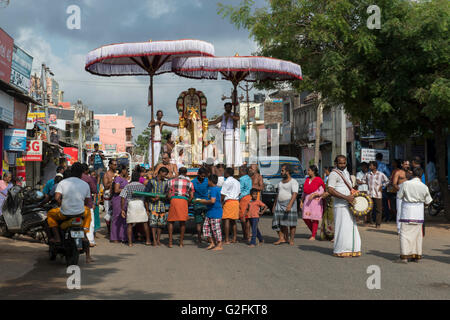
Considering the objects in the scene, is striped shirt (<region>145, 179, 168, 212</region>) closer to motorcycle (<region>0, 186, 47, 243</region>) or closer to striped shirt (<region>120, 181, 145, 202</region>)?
striped shirt (<region>120, 181, 145, 202</region>)

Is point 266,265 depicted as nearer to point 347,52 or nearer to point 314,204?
point 314,204

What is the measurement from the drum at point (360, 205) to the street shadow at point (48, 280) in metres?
4.66

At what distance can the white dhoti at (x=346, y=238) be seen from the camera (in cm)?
1136

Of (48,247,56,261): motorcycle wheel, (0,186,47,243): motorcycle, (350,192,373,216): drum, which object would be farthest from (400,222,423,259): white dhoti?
(0,186,47,243): motorcycle

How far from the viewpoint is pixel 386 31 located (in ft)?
58.3

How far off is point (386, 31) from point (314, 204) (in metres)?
6.34

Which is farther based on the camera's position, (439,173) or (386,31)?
(439,173)

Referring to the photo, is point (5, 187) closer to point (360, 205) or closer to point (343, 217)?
point (343, 217)

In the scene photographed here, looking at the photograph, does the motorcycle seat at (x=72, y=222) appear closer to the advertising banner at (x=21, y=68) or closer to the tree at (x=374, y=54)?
the tree at (x=374, y=54)

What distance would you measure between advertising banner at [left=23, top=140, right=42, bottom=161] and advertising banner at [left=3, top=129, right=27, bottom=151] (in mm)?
3377

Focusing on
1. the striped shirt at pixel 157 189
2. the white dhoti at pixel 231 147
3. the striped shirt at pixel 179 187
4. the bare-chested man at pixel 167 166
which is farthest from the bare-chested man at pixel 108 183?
the white dhoti at pixel 231 147

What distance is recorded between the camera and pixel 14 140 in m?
24.5

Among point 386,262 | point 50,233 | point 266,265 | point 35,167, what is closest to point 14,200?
point 50,233

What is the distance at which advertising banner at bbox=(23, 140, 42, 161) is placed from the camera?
28016 mm
